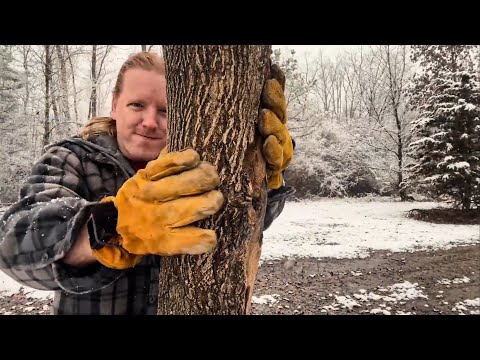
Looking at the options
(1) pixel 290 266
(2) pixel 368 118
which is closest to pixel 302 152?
(2) pixel 368 118

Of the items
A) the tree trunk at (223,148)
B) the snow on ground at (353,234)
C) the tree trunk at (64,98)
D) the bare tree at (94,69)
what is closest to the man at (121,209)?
→ the tree trunk at (223,148)

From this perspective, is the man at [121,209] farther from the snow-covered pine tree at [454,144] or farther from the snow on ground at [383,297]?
the snow-covered pine tree at [454,144]

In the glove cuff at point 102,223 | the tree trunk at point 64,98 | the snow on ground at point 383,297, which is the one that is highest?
the tree trunk at point 64,98

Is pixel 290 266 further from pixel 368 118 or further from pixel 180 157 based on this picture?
pixel 368 118

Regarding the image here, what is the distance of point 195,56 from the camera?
1.48 metres

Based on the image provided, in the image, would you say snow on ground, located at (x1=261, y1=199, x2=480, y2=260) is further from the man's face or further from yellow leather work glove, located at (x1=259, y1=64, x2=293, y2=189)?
yellow leather work glove, located at (x1=259, y1=64, x2=293, y2=189)

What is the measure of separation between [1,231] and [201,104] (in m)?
0.97

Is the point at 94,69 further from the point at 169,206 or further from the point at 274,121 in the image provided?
the point at 169,206

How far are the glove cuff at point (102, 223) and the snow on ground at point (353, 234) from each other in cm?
667

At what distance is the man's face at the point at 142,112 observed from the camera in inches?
71.3

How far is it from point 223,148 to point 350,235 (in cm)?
907

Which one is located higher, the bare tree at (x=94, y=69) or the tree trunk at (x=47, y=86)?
the bare tree at (x=94, y=69)

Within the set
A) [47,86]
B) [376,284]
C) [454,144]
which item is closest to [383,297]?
[376,284]

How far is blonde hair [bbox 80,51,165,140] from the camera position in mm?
1841
